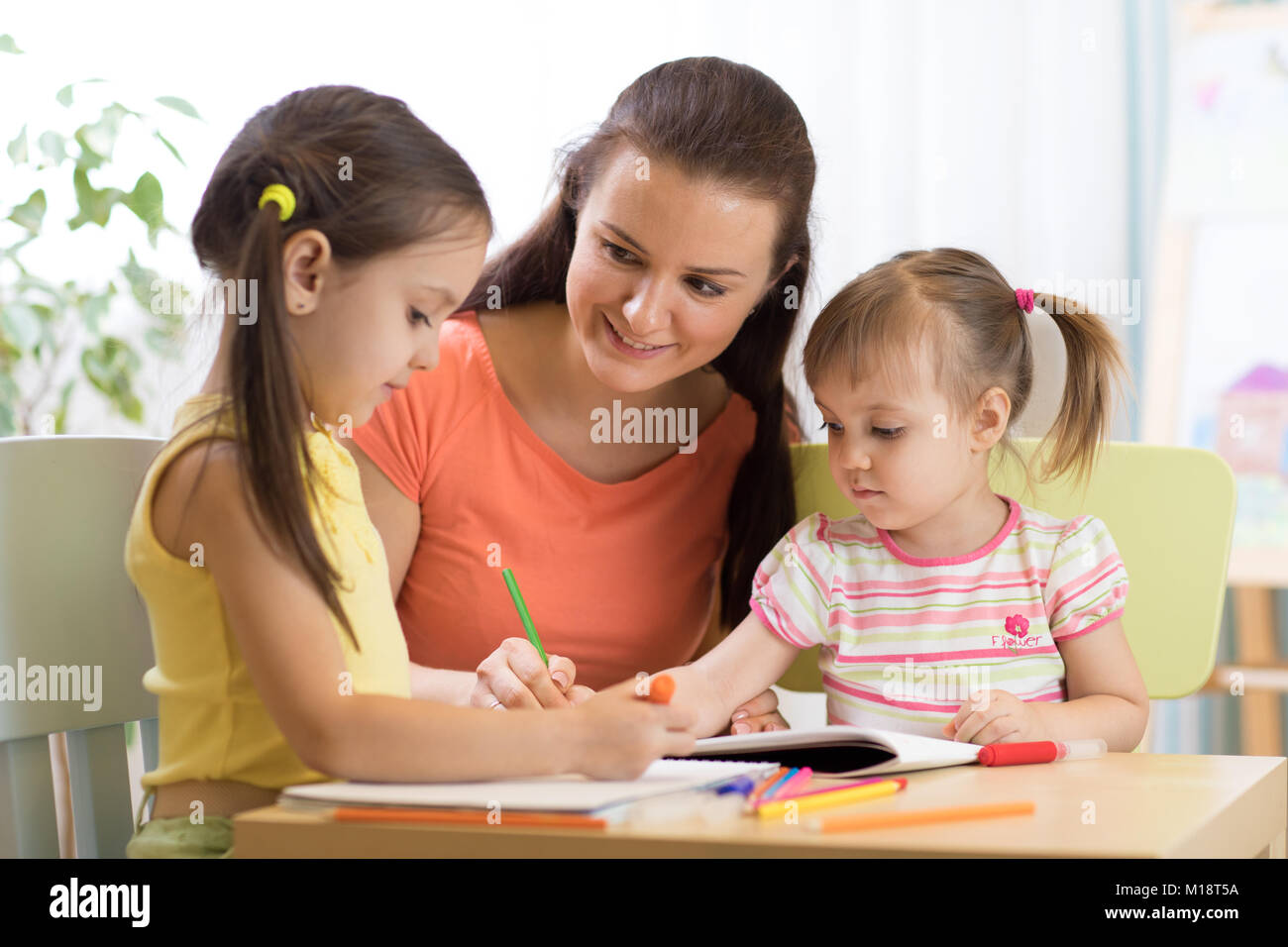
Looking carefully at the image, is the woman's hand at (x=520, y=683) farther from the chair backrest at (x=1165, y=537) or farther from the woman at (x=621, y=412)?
the chair backrest at (x=1165, y=537)

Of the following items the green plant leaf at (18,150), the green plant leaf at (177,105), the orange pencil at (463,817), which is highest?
the green plant leaf at (177,105)

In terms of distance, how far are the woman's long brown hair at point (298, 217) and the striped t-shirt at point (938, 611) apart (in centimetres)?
45

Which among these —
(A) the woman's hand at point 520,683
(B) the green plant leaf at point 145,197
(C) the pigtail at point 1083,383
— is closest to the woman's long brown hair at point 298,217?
(A) the woman's hand at point 520,683

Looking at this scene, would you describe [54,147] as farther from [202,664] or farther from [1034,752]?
[1034,752]

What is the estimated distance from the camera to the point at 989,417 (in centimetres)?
113

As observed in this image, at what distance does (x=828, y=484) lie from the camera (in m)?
1.33

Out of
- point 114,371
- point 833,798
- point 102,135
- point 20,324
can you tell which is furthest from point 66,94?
point 833,798

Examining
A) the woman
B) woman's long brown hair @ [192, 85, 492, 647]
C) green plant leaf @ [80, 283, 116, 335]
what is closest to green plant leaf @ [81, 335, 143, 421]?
green plant leaf @ [80, 283, 116, 335]

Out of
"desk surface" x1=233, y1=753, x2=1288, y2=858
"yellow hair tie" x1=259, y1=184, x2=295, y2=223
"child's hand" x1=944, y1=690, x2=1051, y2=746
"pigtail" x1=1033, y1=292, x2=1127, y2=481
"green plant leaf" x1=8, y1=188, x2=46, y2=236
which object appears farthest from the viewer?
"green plant leaf" x1=8, y1=188, x2=46, y2=236

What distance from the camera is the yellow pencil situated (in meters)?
0.65

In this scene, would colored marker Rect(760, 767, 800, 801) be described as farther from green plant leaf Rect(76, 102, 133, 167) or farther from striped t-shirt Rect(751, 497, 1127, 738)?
green plant leaf Rect(76, 102, 133, 167)

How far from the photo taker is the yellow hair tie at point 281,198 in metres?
0.82

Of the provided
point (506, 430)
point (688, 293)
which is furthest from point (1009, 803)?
point (506, 430)

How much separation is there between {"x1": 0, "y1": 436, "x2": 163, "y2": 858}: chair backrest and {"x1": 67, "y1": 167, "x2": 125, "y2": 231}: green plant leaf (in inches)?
30.6
